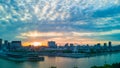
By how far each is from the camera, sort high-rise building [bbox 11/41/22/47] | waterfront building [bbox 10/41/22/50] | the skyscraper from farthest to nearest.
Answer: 1. high-rise building [bbox 11/41/22/47]
2. the skyscraper
3. waterfront building [bbox 10/41/22/50]

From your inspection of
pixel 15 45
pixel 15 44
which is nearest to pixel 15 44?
pixel 15 44

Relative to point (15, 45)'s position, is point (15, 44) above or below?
above

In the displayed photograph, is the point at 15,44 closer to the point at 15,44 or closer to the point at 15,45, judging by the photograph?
the point at 15,44

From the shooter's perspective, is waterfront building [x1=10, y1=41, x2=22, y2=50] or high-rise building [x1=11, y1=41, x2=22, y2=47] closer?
waterfront building [x1=10, y1=41, x2=22, y2=50]

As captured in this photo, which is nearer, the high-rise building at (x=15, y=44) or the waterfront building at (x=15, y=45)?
the waterfront building at (x=15, y=45)

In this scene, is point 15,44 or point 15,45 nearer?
point 15,45

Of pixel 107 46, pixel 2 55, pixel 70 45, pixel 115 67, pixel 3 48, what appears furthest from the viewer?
pixel 107 46

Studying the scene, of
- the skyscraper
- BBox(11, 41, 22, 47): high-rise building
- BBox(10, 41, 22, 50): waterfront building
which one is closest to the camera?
BBox(10, 41, 22, 50): waterfront building

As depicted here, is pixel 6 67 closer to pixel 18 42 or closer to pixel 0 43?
pixel 0 43

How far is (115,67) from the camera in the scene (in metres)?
8.73

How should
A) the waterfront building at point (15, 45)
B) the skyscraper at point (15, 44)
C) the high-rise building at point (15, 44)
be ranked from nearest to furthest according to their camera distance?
the waterfront building at point (15, 45), the skyscraper at point (15, 44), the high-rise building at point (15, 44)

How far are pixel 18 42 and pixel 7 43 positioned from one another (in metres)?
3.15

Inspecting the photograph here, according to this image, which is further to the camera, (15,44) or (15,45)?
(15,44)

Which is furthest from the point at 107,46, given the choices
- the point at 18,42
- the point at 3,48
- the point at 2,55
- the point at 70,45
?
the point at 2,55
